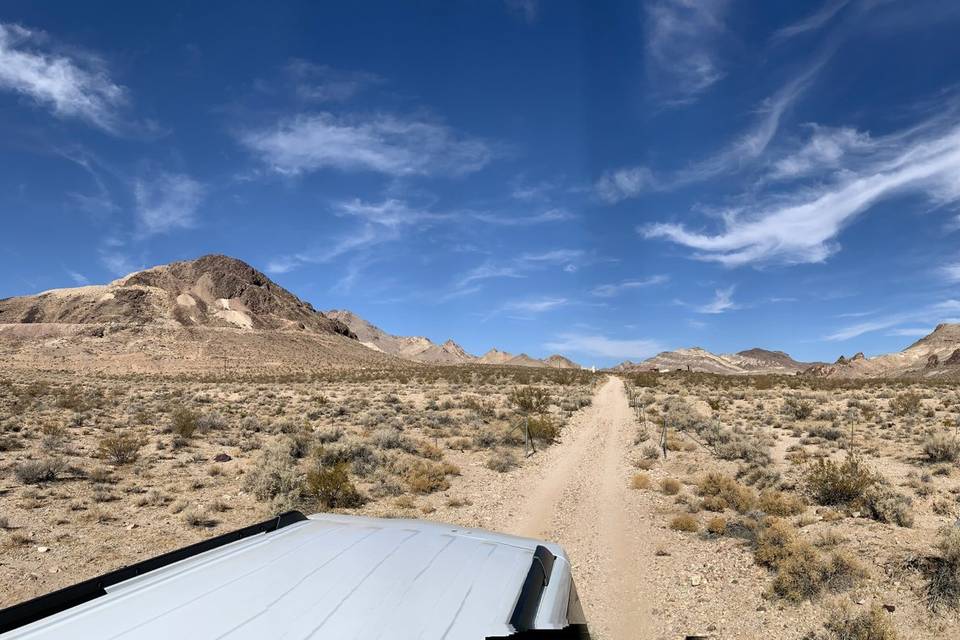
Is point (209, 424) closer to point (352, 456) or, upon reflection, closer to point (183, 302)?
point (352, 456)

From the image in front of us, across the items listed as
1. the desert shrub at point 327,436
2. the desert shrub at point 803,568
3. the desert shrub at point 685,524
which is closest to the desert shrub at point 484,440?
the desert shrub at point 327,436

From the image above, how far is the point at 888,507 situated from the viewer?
870 cm

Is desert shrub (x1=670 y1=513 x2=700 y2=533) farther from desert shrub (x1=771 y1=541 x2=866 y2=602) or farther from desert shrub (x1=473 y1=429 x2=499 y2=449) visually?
desert shrub (x1=473 y1=429 x2=499 y2=449)

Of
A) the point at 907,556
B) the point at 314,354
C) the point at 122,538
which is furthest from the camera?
the point at 314,354

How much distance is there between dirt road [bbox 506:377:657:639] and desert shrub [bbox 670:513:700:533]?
437 millimetres

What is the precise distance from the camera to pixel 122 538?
9.05 metres

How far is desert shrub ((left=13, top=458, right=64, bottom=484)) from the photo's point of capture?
11547 mm

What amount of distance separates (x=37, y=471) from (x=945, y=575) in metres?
16.7

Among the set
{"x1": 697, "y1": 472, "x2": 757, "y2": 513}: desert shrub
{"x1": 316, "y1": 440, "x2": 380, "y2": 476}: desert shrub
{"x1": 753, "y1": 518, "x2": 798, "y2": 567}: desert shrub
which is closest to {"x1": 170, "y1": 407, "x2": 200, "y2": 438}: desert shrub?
{"x1": 316, "y1": 440, "x2": 380, "y2": 476}: desert shrub

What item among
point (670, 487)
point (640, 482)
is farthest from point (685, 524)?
point (640, 482)

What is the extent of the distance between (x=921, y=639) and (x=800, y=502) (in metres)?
4.54

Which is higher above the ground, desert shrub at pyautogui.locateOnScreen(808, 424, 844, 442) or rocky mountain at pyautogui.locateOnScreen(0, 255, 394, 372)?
rocky mountain at pyautogui.locateOnScreen(0, 255, 394, 372)

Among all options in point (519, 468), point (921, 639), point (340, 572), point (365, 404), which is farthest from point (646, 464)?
point (365, 404)

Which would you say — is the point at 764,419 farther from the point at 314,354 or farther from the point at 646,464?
the point at 314,354
